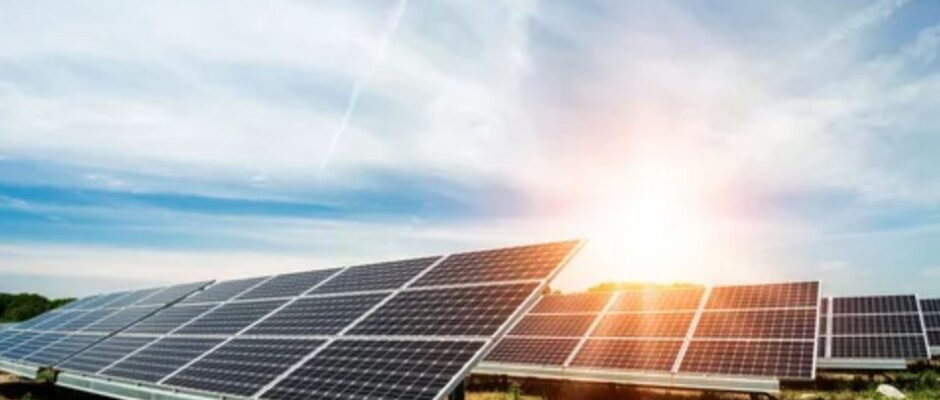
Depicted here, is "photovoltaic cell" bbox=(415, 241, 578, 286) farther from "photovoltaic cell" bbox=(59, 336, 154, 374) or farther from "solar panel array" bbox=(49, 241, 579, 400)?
"photovoltaic cell" bbox=(59, 336, 154, 374)

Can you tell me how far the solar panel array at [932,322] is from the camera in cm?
2330

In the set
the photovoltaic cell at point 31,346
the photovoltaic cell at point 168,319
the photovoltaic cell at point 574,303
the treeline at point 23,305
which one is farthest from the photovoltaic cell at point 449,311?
the treeline at point 23,305

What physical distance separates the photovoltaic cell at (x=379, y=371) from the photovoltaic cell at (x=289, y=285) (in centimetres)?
693

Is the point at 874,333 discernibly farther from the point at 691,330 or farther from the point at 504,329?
the point at 504,329

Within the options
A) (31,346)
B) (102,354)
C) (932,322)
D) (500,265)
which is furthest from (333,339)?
(932,322)

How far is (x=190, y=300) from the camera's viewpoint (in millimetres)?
24266

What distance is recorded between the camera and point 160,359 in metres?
16.1

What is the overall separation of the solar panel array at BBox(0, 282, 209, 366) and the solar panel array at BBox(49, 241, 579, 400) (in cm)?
345

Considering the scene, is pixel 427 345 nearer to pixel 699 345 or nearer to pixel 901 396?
pixel 699 345

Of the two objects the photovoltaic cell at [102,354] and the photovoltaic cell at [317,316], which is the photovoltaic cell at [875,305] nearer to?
the photovoltaic cell at [317,316]

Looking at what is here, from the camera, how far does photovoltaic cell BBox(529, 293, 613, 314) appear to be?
23.2m

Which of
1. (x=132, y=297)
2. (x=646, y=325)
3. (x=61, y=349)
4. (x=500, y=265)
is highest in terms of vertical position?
(x=500, y=265)

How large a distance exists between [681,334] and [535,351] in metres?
4.74

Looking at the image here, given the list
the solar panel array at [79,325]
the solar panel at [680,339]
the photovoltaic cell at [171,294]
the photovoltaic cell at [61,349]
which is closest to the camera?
the solar panel at [680,339]
